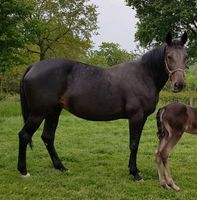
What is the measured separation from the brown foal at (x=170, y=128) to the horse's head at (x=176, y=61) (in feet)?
1.37

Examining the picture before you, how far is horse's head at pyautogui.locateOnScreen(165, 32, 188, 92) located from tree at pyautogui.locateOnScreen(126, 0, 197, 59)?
79.7 ft

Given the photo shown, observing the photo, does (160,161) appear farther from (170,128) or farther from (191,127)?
(191,127)

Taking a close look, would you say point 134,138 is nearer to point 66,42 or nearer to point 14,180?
point 14,180

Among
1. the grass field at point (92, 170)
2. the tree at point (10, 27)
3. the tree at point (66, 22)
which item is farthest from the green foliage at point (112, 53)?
the grass field at point (92, 170)

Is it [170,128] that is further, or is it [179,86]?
[170,128]

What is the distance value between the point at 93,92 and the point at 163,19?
25.9m

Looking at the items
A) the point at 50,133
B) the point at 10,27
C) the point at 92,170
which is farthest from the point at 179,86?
the point at 10,27

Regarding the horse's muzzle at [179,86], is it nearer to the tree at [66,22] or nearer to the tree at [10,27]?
the tree at [10,27]

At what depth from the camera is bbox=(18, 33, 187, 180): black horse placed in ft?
21.0

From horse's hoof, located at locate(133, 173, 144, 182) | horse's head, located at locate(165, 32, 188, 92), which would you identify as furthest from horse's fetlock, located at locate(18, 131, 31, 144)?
horse's head, located at locate(165, 32, 188, 92)

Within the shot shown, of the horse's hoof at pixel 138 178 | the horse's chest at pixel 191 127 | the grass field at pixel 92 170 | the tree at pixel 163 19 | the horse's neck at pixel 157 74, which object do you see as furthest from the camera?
the tree at pixel 163 19

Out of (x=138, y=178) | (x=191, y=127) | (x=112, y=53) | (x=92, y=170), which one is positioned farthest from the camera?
(x=112, y=53)

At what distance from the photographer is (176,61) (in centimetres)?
598

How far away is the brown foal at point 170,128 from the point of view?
19.6 ft
